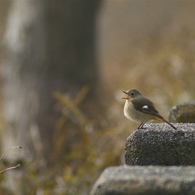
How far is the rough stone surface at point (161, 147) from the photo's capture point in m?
2.36

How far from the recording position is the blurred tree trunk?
7445mm

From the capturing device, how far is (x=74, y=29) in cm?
771

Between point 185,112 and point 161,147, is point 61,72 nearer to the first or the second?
point 185,112

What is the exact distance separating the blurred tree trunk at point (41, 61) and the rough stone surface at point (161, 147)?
490 centimetres

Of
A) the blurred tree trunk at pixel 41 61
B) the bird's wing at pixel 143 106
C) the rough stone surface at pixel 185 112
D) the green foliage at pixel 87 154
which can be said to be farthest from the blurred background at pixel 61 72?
the bird's wing at pixel 143 106

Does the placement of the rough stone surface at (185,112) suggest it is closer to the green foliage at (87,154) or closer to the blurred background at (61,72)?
the green foliage at (87,154)

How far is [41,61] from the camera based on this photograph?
24.6 feet

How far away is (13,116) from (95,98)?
1217mm

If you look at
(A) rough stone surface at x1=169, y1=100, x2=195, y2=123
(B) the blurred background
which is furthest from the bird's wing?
(B) the blurred background

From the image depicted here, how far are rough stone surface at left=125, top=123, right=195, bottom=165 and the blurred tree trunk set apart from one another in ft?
16.1

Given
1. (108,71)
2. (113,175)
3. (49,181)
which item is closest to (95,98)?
(49,181)

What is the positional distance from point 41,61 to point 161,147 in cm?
528

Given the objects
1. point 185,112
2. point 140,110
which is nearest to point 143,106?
point 140,110

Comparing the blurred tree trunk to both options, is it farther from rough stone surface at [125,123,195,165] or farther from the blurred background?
rough stone surface at [125,123,195,165]
